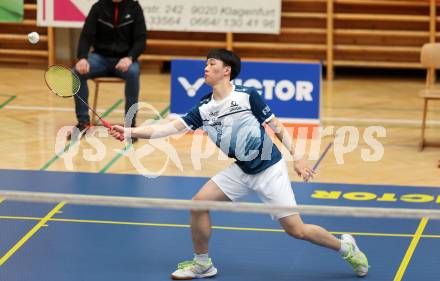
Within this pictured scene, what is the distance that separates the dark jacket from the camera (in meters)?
11.7

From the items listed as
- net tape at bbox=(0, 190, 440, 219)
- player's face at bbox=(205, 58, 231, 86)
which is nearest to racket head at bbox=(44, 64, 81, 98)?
player's face at bbox=(205, 58, 231, 86)

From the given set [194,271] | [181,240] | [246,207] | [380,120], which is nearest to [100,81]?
[380,120]

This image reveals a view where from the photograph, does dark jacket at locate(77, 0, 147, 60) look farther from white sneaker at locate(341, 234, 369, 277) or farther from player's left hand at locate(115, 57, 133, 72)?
white sneaker at locate(341, 234, 369, 277)

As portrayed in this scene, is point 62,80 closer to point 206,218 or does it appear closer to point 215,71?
point 215,71

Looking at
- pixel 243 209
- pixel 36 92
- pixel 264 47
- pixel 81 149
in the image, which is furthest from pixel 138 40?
pixel 243 209

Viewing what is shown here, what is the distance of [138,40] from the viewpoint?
11.8 m

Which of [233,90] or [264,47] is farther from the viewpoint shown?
[264,47]

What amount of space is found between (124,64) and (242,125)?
14.6 feet

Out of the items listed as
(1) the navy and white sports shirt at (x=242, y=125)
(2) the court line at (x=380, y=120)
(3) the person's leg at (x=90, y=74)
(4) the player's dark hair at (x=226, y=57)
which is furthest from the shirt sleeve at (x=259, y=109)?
(2) the court line at (x=380, y=120)

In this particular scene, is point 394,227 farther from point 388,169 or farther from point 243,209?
point 243,209

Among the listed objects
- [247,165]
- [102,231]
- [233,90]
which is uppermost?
[233,90]

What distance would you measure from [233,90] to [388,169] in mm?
3766

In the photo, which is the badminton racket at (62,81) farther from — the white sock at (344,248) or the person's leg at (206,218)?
the white sock at (344,248)

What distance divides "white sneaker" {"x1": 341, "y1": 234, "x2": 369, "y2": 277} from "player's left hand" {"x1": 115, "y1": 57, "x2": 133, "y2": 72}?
4.77 meters
